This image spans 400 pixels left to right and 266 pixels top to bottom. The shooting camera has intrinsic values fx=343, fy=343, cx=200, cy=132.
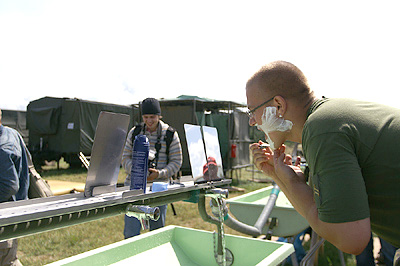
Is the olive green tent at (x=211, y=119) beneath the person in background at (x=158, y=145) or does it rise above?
beneath

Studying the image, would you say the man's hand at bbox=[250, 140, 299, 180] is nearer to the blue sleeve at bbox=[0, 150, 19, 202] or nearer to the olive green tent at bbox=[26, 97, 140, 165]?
the blue sleeve at bbox=[0, 150, 19, 202]

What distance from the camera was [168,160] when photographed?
341 centimetres

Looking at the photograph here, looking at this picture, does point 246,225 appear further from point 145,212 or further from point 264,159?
point 145,212

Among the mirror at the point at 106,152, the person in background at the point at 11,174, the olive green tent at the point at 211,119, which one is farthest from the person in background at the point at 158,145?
the olive green tent at the point at 211,119

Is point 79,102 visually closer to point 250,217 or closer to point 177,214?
point 177,214

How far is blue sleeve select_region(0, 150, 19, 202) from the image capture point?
101 inches

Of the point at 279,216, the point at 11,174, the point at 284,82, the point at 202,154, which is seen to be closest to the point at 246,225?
the point at 202,154

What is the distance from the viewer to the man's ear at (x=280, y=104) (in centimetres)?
142

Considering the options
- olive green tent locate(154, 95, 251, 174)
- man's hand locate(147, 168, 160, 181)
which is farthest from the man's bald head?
olive green tent locate(154, 95, 251, 174)

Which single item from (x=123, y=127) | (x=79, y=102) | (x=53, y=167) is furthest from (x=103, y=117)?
(x=53, y=167)

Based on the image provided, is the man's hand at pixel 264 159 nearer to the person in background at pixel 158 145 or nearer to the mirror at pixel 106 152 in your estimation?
the mirror at pixel 106 152

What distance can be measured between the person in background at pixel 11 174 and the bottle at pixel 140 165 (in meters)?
1.31

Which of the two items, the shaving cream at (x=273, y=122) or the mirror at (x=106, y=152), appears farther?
the mirror at (x=106, y=152)

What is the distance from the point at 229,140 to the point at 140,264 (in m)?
7.60
